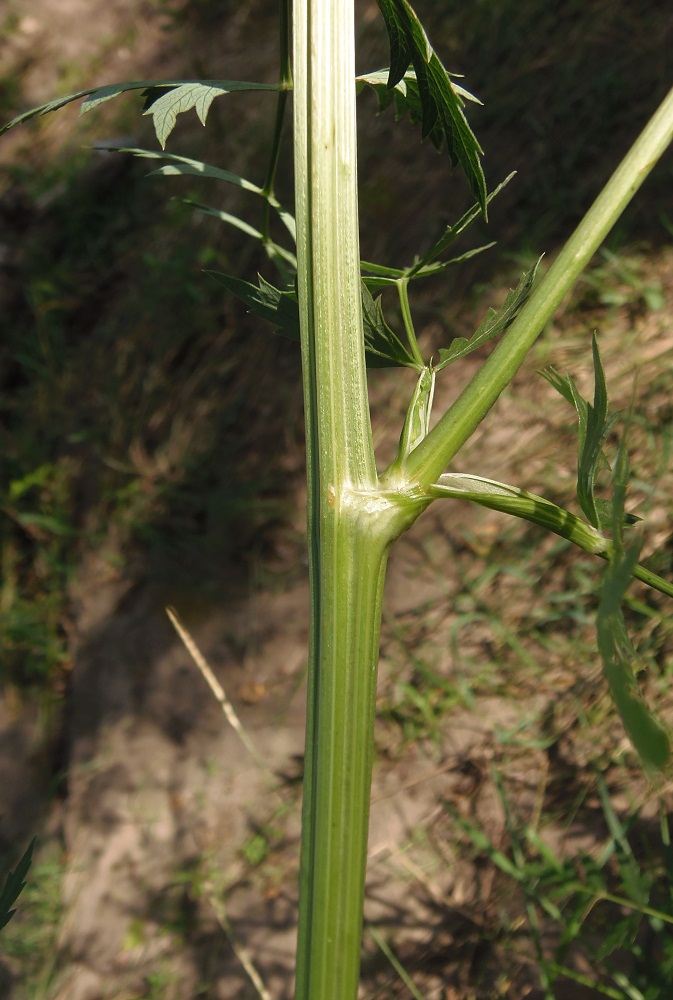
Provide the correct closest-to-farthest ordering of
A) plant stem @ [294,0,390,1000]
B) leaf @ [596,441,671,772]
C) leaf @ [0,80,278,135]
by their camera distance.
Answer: leaf @ [596,441,671,772] → plant stem @ [294,0,390,1000] → leaf @ [0,80,278,135]

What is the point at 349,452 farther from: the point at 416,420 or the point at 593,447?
the point at 593,447

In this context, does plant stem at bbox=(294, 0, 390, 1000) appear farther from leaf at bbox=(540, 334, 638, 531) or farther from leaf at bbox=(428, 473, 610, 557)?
leaf at bbox=(540, 334, 638, 531)

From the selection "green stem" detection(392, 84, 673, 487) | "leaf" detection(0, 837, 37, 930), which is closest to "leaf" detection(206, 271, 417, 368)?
"green stem" detection(392, 84, 673, 487)

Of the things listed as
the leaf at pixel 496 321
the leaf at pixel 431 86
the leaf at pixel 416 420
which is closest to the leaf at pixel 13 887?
the leaf at pixel 416 420

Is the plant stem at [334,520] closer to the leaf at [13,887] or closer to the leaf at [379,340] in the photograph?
the leaf at [379,340]

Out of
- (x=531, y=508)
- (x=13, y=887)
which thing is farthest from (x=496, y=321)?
(x=13, y=887)
